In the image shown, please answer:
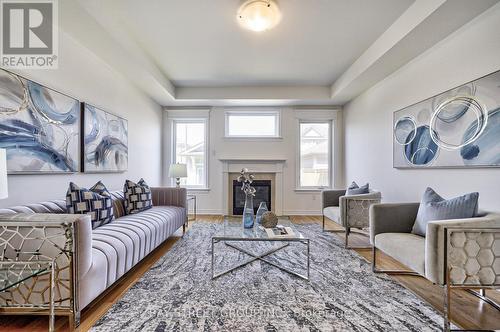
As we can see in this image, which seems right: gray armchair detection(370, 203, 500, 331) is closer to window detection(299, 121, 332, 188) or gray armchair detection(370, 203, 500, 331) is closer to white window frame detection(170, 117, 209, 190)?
window detection(299, 121, 332, 188)

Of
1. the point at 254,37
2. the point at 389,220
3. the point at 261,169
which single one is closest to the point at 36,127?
the point at 254,37

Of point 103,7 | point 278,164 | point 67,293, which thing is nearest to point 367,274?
point 67,293

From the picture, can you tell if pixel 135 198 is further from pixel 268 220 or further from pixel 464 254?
pixel 464 254

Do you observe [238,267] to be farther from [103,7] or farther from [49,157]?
[103,7]

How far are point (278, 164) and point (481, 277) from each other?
3848mm

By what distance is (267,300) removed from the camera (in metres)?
1.89

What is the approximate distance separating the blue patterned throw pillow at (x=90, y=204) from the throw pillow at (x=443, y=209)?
2955 millimetres

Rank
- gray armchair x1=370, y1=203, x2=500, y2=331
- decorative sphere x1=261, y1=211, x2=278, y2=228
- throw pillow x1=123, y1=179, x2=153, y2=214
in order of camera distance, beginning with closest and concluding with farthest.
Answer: gray armchair x1=370, y1=203, x2=500, y2=331 → decorative sphere x1=261, y1=211, x2=278, y2=228 → throw pillow x1=123, y1=179, x2=153, y2=214

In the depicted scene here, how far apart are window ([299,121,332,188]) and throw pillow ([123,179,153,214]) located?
3.30 metres

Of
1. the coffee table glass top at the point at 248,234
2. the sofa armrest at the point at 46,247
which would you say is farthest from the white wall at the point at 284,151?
the sofa armrest at the point at 46,247

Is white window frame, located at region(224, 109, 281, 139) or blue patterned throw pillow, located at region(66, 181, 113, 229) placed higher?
white window frame, located at region(224, 109, 281, 139)

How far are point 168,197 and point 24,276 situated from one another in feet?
8.56

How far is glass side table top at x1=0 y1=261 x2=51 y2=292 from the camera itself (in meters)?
1.17

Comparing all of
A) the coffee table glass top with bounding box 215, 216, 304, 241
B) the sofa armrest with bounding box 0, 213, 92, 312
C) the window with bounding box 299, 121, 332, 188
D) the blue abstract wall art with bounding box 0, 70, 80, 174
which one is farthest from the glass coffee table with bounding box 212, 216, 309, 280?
the window with bounding box 299, 121, 332, 188
